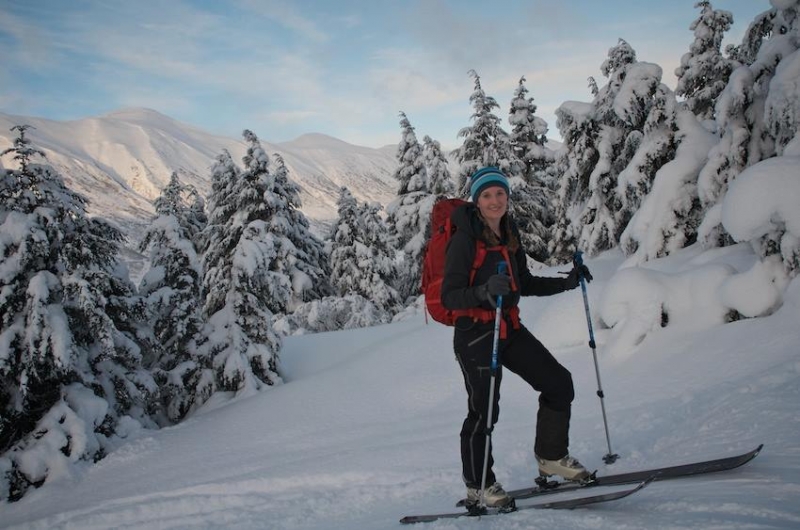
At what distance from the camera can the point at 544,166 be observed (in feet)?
88.1

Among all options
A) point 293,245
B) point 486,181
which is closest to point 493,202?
point 486,181

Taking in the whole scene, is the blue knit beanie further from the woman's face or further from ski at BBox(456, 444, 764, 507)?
ski at BBox(456, 444, 764, 507)

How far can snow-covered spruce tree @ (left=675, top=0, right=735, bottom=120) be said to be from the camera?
53.9ft

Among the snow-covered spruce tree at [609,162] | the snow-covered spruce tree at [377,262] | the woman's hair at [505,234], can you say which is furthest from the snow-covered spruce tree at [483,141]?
the woman's hair at [505,234]

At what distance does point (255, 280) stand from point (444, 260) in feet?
43.0

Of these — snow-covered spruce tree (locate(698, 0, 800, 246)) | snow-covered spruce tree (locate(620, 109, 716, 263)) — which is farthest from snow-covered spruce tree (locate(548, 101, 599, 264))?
snow-covered spruce tree (locate(698, 0, 800, 246))

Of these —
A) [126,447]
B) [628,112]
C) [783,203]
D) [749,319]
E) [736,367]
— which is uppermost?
[628,112]

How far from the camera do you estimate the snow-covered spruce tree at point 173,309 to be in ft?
51.1

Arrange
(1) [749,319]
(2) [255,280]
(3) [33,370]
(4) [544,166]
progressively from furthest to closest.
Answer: (4) [544,166] < (2) [255,280] < (3) [33,370] < (1) [749,319]

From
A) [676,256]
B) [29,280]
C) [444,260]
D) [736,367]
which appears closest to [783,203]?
[736,367]

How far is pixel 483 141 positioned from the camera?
22609mm

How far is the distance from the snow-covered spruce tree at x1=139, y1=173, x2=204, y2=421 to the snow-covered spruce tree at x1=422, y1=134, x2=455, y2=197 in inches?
559

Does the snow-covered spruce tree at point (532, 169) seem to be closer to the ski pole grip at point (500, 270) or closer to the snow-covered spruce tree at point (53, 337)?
the snow-covered spruce tree at point (53, 337)

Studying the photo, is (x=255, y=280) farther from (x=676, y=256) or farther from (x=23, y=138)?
(x=676, y=256)
